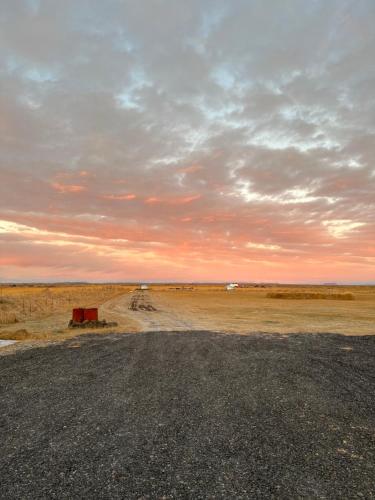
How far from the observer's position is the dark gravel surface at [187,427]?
16.0 feet

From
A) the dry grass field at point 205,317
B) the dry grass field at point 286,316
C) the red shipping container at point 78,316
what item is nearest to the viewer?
the dry grass field at point 205,317

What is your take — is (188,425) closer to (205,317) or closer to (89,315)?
(89,315)

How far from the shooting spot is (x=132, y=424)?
6.94m

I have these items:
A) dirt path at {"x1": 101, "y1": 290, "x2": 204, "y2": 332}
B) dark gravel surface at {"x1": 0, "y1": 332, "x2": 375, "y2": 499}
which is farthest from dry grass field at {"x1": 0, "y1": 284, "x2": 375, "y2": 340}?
dark gravel surface at {"x1": 0, "y1": 332, "x2": 375, "y2": 499}

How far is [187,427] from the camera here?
22.3 ft

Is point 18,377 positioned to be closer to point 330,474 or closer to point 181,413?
point 181,413

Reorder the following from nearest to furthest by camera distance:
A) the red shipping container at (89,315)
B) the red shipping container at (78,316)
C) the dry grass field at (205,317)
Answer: the dry grass field at (205,317) < the red shipping container at (78,316) < the red shipping container at (89,315)

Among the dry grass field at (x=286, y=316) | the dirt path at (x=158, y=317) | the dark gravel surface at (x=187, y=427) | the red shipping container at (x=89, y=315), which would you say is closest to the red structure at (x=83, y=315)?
the red shipping container at (x=89, y=315)

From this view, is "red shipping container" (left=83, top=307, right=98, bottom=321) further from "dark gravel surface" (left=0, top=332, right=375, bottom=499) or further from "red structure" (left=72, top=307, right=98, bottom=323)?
"dark gravel surface" (left=0, top=332, right=375, bottom=499)

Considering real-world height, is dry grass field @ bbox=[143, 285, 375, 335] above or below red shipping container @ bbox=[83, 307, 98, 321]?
below

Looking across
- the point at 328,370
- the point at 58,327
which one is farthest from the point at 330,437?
the point at 58,327

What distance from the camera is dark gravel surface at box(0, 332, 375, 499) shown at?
487cm

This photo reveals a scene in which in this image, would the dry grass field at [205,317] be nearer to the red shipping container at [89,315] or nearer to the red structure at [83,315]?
the red structure at [83,315]

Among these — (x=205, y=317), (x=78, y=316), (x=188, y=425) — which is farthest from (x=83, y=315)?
(x=188, y=425)
